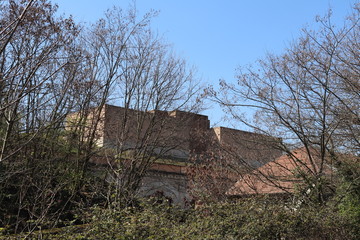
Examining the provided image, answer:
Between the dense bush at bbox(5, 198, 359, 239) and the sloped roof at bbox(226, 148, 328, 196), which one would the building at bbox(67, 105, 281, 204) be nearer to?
the sloped roof at bbox(226, 148, 328, 196)

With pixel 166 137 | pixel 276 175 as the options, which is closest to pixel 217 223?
pixel 276 175

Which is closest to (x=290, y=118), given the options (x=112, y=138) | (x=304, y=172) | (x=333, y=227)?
(x=304, y=172)

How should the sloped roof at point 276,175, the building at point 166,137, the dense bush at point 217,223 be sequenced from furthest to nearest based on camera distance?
the building at point 166,137 → the sloped roof at point 276,175 → the dense bush at point 217,223

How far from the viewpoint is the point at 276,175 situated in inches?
583

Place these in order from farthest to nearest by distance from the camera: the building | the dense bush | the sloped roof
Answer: the building → the sloped roof → the dense bush

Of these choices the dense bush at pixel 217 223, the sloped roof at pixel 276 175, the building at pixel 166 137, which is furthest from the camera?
the building at pixel 166 137

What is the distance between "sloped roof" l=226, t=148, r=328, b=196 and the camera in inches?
547

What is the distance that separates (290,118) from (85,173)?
21.8ft

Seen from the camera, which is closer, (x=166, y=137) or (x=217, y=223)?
(x=217, y=223)

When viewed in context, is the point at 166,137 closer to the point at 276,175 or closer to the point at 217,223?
the point at 276,175

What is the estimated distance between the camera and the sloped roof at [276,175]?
45.5 ft

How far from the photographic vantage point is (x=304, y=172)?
1341 centimetres

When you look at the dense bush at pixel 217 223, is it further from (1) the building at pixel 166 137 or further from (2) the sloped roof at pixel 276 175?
(1) the building at pixel 166 137

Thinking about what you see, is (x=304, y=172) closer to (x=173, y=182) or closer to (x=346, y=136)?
(x=346, y=136)
